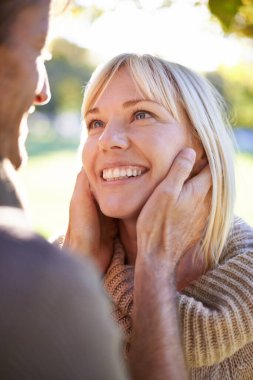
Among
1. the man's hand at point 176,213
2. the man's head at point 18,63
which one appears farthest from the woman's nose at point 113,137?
the man's head at point 18,63

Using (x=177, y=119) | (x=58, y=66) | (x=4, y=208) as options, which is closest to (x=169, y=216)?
(x=177, y=119)

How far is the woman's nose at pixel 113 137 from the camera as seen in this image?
3105 mm

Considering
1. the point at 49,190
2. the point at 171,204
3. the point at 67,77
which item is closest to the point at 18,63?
the point at 171,204

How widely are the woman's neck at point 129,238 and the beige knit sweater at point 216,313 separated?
14 cm

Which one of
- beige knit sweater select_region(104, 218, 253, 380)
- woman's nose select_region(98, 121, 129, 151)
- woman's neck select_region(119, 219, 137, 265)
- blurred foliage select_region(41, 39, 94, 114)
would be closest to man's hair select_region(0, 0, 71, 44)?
woman's nose select_region(98, 121, 129, 151)

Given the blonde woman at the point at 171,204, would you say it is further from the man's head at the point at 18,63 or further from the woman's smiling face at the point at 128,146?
the man's head at the point at 18,63

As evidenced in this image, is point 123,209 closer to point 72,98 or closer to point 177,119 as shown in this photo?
point 177,119

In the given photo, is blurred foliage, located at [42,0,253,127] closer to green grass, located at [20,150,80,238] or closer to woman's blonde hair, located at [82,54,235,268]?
woman's blonde hair, located at [82,54,235,268]

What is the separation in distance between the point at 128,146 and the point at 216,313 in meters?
0.83

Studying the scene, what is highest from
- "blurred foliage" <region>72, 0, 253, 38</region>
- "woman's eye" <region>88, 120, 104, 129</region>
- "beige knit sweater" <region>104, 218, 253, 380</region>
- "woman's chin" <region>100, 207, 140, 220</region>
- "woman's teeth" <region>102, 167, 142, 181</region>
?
"blurred foliage" <region>72, 0, 253, 38</region>

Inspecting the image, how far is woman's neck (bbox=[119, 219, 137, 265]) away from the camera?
3280 mm

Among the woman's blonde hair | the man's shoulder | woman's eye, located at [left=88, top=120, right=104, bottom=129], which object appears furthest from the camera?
woman's eye, located at [left=88, top=120, right=104, bottom=129]

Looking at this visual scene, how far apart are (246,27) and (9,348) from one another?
2.17 m

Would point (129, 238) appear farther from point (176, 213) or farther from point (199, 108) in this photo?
point (199, 108)
